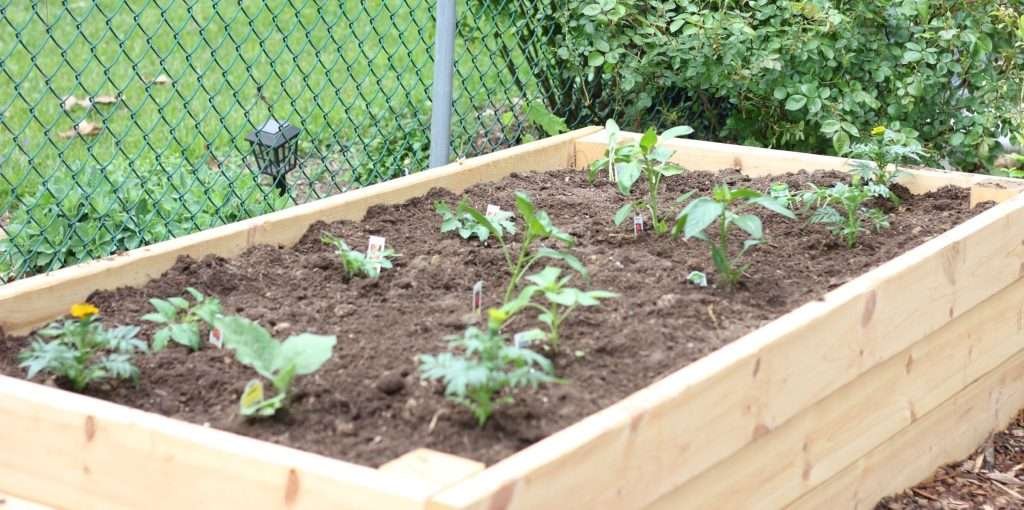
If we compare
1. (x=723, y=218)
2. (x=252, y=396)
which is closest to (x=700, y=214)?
(x=723, y=218)

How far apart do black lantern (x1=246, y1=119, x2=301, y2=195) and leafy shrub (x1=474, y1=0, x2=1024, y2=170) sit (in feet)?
2.85

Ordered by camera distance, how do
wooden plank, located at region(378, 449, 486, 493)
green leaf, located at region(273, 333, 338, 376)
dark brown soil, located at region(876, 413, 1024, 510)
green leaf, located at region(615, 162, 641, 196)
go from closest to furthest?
wooden plank, located at region(378, 449, 486, 493) → green leaf, located at region(273, 333, 338, 376) → dark brown soil, located at region(876, 413, 1024, 510) → green leaf, located at region(615, 162, 641, 196)

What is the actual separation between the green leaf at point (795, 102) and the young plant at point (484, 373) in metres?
2.23

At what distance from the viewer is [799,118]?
434 centimetres

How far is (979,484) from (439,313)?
1.42m

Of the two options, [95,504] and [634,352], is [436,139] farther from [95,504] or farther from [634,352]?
[95,504]

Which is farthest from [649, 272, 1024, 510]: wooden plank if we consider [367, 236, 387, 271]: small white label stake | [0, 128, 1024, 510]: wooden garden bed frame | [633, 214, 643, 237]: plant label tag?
[367, 236, 387, 271]: small white label stake

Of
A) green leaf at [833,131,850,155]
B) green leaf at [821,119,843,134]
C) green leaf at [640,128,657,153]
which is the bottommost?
green leaf at [833,131,850,155]

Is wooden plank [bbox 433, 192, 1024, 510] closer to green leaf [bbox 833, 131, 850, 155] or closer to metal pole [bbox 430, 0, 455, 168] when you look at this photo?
green leaf [bbox 833, 131, 850, 155]

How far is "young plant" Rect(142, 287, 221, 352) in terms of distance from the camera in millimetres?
2369

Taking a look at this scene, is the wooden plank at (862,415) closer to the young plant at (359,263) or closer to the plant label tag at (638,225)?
the plant label tag at (638,225)

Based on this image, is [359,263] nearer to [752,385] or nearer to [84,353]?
[84,353]

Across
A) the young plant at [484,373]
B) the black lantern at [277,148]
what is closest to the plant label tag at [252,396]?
the young plant at [484,373]

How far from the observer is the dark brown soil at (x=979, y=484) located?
300cm
